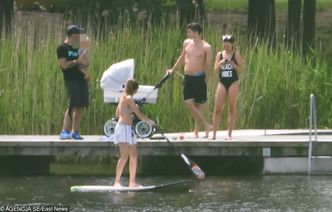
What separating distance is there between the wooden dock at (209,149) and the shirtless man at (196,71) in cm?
58

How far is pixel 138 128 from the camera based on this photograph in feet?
59.6

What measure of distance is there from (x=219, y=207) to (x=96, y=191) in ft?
6.70

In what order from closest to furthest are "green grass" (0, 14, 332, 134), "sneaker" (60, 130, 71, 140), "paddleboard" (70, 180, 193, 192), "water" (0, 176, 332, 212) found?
"water" (0, 176, 332, 212) → "paddleboard" (70, 180, 193, 192) → "sneaker" (60, 130, 71, 140) → "green grass" (0, 14, 332, 134)

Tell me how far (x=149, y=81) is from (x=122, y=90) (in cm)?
300

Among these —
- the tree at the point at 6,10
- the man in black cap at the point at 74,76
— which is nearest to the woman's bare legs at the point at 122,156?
the man in black cap at the point at 74,76

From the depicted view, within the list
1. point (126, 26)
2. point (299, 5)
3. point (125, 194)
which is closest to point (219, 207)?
point (125, 194)

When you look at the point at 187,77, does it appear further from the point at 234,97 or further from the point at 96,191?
the point at 96,191

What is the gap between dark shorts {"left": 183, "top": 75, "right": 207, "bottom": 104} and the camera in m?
18.2

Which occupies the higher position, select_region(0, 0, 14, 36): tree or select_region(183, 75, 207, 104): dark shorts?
select_region(0, 0, 14, 36): tree

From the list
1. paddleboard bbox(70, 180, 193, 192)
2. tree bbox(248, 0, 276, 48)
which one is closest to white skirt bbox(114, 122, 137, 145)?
paddleboard bbox(70, 180, 193, 192)

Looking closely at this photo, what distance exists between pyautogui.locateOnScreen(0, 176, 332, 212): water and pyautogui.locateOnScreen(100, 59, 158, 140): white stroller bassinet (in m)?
0.81

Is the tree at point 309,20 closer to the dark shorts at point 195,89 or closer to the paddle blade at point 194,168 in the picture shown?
the dark shorts at point 195,89

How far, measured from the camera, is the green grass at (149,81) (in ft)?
67.3

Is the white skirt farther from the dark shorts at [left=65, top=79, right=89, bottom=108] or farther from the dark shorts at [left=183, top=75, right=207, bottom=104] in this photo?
the dark shorts at [left=183, top=75, right=207, bottom=104]
